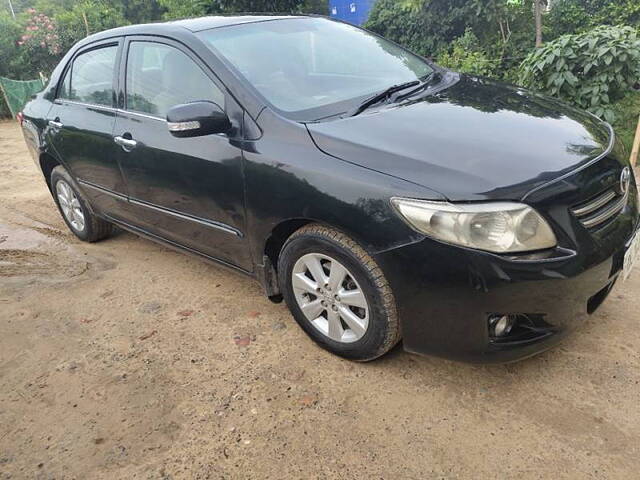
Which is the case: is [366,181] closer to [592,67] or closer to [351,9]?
[592,67]

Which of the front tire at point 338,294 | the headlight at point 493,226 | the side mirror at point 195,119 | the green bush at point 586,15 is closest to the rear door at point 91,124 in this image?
the side mirror at point 195,119

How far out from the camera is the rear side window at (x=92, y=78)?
11.9 ft

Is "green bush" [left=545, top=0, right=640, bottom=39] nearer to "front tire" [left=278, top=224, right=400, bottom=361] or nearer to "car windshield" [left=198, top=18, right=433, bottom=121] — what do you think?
"car windshield" [left=198, top=18, right=433, bottom=121]

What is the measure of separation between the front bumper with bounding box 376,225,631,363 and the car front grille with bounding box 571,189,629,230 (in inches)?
4.5

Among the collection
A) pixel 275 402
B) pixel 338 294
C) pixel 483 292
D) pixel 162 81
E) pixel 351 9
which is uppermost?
pixel 351 9

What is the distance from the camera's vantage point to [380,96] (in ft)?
9.32

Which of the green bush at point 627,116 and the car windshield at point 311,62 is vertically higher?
the car windshield at point 311,62

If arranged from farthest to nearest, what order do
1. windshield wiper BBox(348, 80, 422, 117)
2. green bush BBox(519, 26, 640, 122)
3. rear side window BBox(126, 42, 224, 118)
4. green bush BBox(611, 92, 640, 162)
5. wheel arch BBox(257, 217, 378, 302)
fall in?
green bush BBox(611, 92, 640, 162), green bush BBox(519, 26, 640, 122), rear side window BBox(126, 42, 224, 118), windshield wiper BBox(348, 80, 422, 117), wheel arch BBox(257, 217, 378, 302)

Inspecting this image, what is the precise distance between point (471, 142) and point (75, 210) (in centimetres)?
361

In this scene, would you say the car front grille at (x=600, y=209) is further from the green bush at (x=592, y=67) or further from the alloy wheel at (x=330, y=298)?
the green bush at (x=592, y=67)

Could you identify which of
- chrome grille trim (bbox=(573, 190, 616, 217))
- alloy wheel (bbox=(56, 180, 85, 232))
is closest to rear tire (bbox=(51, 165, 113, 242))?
alloy wheel (bbox=(56, 180, 85, 232))

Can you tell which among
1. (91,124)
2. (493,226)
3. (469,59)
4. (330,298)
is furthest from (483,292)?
(469,59)

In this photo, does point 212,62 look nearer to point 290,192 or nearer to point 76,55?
point 290,192

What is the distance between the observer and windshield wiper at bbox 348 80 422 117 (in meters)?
2.68
